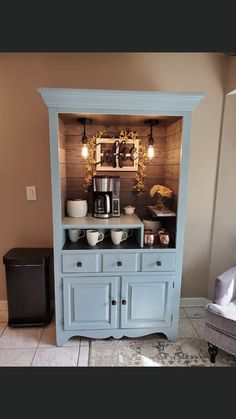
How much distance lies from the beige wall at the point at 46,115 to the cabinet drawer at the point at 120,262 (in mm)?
787

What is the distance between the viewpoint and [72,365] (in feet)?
5.82

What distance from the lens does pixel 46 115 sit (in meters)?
2.16

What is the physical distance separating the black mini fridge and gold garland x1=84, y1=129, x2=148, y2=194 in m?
0.80

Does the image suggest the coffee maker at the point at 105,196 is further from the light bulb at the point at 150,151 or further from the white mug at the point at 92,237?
the light bulb at the point at 150,151

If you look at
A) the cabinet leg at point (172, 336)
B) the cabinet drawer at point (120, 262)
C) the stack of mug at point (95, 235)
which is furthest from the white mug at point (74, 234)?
the cabinet leg at point (172, 336)

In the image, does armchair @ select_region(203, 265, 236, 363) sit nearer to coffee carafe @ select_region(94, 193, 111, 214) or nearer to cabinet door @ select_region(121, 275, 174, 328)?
cabinet door @ select_region(121, 275, 174, 328)

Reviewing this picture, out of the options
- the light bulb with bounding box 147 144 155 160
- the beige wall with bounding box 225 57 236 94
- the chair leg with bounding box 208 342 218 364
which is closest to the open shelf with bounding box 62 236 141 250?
the light bulb with bounding box 147 144 155 160

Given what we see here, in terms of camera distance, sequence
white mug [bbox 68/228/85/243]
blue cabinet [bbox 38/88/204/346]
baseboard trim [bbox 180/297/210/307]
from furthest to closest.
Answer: baseboard trim [bbox 180/297/210/307] → white mug [bbox 68/228/85/243] → blue cabinet [bbox 38/88/204/346]

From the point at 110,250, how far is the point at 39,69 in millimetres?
1690

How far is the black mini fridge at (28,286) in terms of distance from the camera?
2094 millimetres

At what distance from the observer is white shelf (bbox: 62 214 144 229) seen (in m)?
1.85

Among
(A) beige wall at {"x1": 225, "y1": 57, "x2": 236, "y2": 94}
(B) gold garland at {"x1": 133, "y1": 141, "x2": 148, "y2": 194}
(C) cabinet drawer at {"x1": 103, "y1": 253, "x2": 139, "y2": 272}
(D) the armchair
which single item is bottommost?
(D) the armchair

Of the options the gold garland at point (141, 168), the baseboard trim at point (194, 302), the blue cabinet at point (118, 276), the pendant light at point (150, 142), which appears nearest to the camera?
the blue cabinet at point (118, 276)

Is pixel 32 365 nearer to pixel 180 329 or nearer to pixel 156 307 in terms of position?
pixel 156 307
